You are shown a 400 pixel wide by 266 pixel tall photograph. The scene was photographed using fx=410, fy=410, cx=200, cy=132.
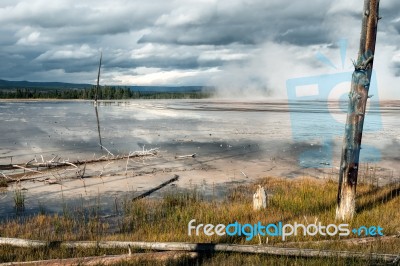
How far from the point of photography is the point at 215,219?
8.41 meters

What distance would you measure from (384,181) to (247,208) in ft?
19.8

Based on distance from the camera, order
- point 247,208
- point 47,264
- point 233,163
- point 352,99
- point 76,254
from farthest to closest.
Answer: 1. point 233,163
2. point 247,208
3. point 352,99
4. point 76,254
5. point 47,264

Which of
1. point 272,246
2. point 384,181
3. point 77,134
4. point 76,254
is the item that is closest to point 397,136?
Answer: point 384,181

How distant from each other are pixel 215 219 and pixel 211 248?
2.03 meters

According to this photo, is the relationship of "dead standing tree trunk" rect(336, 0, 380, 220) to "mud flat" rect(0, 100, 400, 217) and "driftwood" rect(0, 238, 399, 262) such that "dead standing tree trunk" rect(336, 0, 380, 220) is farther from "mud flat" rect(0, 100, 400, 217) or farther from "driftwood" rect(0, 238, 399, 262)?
"mud flat" rect(0, 100, 400, 217)

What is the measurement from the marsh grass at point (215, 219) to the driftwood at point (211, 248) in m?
0.10

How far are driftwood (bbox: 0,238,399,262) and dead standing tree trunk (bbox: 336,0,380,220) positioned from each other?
2047 millimetres

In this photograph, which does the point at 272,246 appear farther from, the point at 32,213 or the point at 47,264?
the point at 32,213

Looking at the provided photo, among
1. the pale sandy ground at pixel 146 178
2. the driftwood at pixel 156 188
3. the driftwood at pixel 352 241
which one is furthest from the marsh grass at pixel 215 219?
the pale sandy ground at pixel 146 178

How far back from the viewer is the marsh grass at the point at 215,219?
266 inches

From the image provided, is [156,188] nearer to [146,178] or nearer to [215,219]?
[146,178]

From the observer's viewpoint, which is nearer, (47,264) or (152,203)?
(47,264)

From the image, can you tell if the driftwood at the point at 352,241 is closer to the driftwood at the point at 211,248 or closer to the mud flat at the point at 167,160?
the driftwood at the point at 211,248

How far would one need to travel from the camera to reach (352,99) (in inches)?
318
